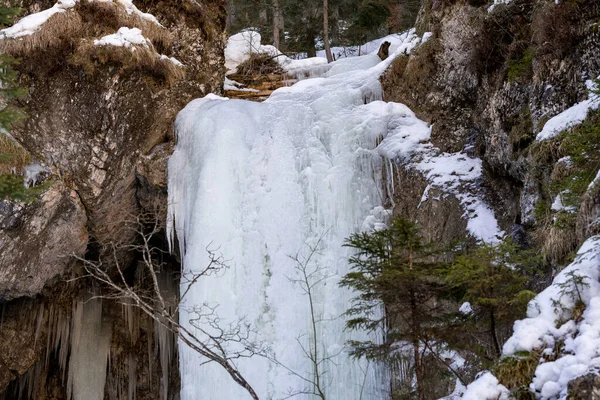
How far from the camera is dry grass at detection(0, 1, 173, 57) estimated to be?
29.5 ft

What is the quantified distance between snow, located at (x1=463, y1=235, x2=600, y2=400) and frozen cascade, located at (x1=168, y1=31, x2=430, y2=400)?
3626mm

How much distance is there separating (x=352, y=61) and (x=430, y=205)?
4715 mm

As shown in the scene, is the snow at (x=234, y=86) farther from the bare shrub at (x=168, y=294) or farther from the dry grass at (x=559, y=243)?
the dry grass at (x=559, y=243)

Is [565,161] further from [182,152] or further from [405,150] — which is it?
[182,152]

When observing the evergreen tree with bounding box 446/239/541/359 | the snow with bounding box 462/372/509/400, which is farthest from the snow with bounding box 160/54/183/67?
the snow with bounding box 462/372/509/400

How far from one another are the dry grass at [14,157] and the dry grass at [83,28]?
1.35 m

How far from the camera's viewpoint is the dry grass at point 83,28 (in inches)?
354

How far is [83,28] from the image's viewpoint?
30.9 ft

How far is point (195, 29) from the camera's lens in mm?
11094

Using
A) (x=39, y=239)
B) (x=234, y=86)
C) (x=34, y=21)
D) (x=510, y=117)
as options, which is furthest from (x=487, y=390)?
(x=234, y=86)

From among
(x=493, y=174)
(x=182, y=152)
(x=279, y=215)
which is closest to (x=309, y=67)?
(x=182, y=152)

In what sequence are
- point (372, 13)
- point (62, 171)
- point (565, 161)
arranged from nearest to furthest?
point (565, 161) < point (62, 171) < point (372, 13)

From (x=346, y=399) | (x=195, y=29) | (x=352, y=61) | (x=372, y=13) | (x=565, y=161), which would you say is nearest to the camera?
(x=565, y=161)

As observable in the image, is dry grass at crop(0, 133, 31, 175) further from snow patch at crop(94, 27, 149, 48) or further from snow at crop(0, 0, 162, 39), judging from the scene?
snow patch at crop(94, 27, 149, 48)
